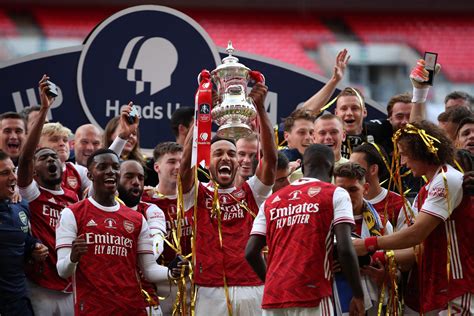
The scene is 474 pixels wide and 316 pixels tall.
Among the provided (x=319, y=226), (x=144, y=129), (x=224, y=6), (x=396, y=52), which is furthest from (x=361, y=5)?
(x=319, y=226)

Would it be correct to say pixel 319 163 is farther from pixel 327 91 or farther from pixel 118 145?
pixel 327 91

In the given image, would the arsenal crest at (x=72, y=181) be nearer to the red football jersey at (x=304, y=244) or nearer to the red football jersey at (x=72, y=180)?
the red football jersey at (x=72, y=180)

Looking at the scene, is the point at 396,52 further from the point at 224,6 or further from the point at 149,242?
the point at 149,242

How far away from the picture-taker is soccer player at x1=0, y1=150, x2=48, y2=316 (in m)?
6.72

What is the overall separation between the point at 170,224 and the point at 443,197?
7.52 ft

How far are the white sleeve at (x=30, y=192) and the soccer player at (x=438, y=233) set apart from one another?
248 centimetres

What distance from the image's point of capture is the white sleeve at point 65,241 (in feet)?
20.6

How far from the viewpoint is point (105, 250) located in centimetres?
644

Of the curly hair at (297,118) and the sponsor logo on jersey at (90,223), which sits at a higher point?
the curly hair at (297,118)

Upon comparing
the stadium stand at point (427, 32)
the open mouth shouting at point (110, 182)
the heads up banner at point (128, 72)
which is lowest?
the open mouth shouting at point (110, 182)

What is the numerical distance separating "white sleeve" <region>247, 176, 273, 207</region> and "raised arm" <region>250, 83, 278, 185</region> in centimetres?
12

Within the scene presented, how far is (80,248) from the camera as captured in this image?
621cm

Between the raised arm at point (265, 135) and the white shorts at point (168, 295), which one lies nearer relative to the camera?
the raised arm at point (265, 135)

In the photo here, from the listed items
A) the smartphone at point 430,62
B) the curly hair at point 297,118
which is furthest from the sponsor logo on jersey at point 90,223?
the smartphone at point 430,62
